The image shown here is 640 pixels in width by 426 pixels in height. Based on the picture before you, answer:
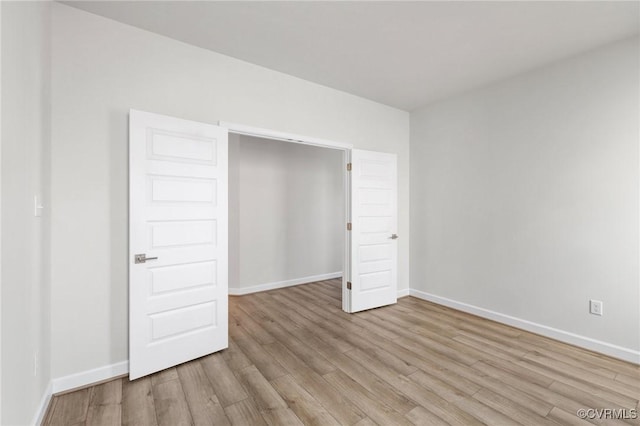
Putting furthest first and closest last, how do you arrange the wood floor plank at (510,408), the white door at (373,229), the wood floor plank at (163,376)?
the white door at (373,229)
the wood floor plank at (163,376)
the wood floor plank at (510,408)

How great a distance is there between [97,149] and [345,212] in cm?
266

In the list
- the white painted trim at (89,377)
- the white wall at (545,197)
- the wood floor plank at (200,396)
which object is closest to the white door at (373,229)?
the white wall at (545,197)

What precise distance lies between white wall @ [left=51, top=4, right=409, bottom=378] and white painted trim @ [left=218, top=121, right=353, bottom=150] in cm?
26

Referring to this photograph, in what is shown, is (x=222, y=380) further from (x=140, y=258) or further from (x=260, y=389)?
(x=140, y=258)

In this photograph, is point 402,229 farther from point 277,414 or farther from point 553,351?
point 277,414

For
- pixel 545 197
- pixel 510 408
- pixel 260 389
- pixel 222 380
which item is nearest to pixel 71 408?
pixel 222 380

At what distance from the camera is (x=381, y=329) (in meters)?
3.26

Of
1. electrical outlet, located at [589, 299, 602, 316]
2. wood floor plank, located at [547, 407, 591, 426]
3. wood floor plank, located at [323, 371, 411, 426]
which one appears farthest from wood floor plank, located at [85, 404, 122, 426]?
electrical outlet, located at [589, 299, 602, 316]

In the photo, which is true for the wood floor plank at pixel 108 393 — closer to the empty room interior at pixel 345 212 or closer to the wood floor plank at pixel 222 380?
the empty room interior at pixel 345 212

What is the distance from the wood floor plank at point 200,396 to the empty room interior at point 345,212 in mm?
21

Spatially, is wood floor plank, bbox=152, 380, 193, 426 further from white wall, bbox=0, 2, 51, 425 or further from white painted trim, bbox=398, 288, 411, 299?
white painted trim, bbox=398, 288, 411, 299

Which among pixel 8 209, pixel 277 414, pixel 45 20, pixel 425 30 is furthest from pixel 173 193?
pixel 425 30

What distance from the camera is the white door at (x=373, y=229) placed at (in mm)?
3778

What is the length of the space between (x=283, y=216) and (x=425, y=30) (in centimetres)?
348
